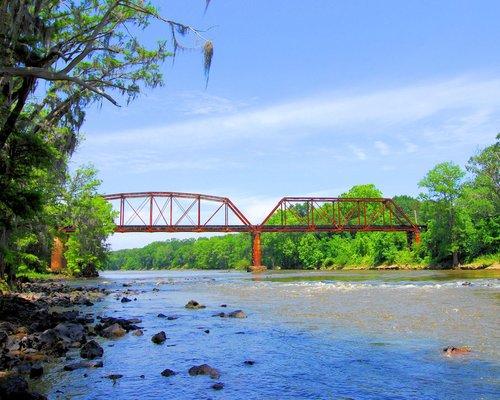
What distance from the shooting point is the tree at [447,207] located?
70000 millimetres

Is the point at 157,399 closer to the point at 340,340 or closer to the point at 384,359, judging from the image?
the point at 384,359

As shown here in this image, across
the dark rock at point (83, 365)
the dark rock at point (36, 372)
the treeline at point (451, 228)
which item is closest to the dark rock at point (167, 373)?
the dark rock at point (83, 365)

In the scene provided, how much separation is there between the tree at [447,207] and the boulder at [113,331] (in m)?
63.7

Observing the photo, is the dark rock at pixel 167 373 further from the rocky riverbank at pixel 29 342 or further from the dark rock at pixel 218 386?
the rocky riverbank at pixel 29 342

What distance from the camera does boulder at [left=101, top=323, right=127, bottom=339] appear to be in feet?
46.0

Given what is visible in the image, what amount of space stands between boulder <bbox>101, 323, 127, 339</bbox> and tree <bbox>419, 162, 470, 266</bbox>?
209 ft

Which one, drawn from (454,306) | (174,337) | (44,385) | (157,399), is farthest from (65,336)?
(454,306)

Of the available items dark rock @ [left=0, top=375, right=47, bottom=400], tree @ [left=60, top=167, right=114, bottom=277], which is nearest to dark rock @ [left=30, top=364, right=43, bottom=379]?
dark rock @ [left=0, top=375, right=47, bottom=400]

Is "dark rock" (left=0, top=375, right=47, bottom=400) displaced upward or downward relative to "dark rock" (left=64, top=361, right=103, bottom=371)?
upward

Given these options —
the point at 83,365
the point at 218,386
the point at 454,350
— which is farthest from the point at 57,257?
the point at 454,350

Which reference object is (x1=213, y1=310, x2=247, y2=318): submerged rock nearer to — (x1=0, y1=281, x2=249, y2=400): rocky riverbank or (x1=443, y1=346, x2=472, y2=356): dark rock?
(x1=0, y1=281, x2=249, y2=400): rocky riverbank

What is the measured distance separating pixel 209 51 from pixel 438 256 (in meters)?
69.9

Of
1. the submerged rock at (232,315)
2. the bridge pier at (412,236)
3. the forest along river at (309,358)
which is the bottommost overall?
the submerged rock at (232,315)

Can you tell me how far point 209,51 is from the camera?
47.9 ft
